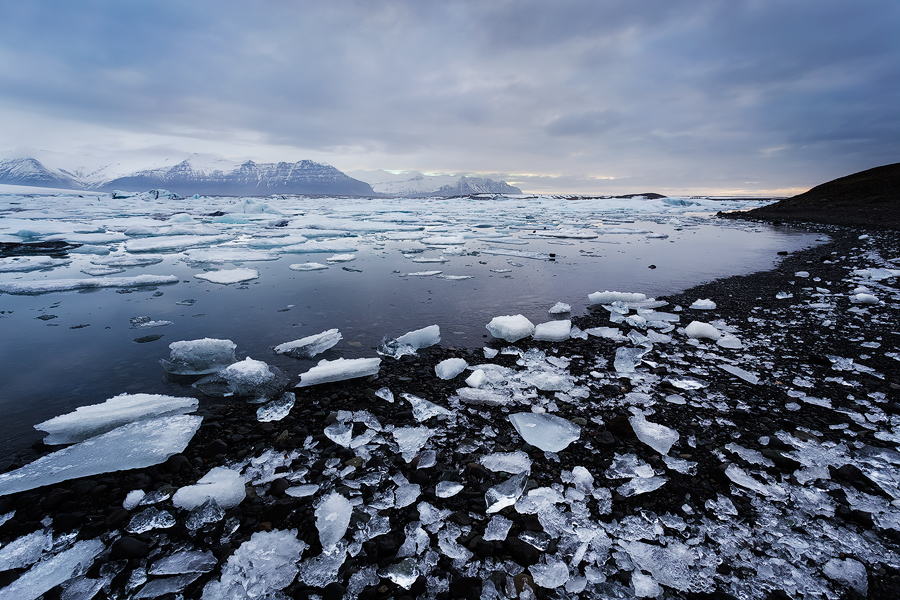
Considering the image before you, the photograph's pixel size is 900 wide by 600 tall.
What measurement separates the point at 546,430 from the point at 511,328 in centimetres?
142

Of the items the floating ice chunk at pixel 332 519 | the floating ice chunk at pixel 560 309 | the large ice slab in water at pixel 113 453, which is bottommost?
the floating ice chunk at pixel 332 519

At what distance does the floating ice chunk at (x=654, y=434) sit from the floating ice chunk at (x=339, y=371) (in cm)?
179

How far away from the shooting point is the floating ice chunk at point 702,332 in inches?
135

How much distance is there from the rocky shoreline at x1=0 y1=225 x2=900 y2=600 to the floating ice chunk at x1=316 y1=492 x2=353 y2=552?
0.08 feet

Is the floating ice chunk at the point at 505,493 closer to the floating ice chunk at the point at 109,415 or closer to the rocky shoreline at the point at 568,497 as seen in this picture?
the rocky shoreline at the point at 568,497

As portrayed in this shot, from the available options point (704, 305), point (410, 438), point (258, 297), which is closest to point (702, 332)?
point (704, 305)

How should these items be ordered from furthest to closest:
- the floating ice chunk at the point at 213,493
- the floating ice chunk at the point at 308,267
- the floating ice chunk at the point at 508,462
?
the floating ice chunk at the point at 308,267 → the floating ice chunk at the point at 508,462 → the floating ice chunk at the point at 213,493

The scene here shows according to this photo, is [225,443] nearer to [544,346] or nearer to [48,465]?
[48,465]

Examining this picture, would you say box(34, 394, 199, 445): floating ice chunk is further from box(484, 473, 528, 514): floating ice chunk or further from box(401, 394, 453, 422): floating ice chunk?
box(484, 473, 528, 514): floating ice chunk

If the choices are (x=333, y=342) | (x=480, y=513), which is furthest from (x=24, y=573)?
(x=333, y=342)

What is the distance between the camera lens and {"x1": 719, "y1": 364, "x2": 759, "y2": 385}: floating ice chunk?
264cm

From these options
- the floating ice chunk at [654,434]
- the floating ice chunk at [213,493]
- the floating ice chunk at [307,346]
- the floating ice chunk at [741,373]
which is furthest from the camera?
the floating ice chunk at [307,346]

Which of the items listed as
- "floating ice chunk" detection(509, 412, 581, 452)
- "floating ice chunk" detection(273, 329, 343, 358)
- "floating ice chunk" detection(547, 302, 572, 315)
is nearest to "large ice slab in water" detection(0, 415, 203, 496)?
"floating ice chunk" detection(273, 329, 343, 358)

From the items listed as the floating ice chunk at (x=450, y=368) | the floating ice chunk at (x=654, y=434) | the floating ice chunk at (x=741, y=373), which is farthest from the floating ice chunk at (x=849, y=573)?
the floating ice chunk at (x=450, y=368)
